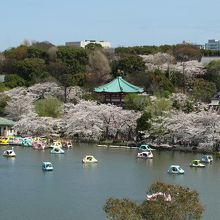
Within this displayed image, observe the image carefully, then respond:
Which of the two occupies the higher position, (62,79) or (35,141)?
(62,79)

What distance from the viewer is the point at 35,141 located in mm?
26641

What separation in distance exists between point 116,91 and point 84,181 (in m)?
16.3

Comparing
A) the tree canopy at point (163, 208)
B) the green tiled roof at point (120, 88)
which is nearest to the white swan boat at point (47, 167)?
the tree canopy at point (163, 208)

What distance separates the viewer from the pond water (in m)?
13.9

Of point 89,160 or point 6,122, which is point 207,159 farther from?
point 6,122

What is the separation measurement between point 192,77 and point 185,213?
3092cm

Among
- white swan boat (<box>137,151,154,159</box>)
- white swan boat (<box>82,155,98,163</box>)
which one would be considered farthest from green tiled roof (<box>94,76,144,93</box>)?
white swan boat (<box>82,155,98,163</box>)

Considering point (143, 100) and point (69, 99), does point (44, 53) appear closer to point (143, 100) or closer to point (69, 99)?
point (69, 99)

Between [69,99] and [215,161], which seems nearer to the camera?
[215,161]

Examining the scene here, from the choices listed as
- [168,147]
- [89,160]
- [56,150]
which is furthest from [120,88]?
[89,160]

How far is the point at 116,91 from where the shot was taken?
33531 mm

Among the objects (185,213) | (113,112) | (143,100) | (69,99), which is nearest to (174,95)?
(143,100)

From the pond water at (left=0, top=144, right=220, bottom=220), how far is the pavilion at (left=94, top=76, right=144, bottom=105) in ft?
29.3

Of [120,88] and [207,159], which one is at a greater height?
[120,88]
